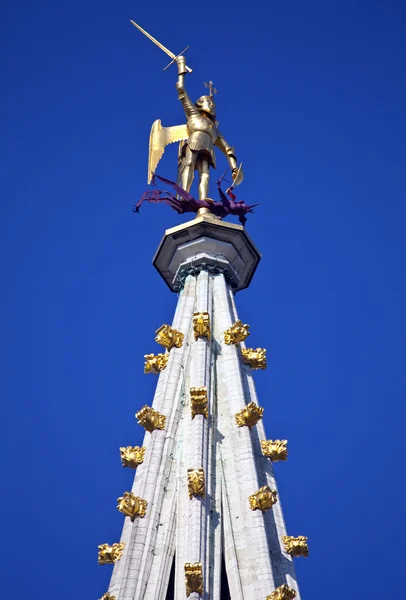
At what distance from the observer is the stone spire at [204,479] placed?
2334 cm

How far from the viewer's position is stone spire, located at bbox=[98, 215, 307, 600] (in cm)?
2334

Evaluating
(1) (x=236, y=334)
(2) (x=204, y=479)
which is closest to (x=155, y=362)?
(1) (x=236, y=334)

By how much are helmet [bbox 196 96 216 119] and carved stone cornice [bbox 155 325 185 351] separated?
11752mm

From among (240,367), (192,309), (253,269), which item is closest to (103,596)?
(240,367)

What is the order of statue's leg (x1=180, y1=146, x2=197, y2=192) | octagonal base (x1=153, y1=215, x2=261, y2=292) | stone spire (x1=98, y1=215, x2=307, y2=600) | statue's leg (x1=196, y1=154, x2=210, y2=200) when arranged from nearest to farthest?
stone spire (x1=98, y1=215, x2=307, y2=600) → octagonal base (x1=153, y1=215, x2=261, y2=292) → statue's leg (x1=196, y1=154, x2=210, y2=200) → statue's leg (x1=180, y1=146, x2=197, y2=192)

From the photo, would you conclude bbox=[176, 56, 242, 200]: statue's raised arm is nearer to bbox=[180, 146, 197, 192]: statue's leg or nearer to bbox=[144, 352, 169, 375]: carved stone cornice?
bbox=[180, 146, 197, 192]: statue's leg

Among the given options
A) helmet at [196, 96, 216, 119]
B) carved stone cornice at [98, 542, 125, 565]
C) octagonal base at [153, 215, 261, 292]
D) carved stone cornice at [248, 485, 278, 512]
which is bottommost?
carved stone cornice at [98, 542, 125, 565]

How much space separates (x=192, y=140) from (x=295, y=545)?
1809 cm

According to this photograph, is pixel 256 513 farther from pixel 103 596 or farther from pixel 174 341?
pixel 174 341

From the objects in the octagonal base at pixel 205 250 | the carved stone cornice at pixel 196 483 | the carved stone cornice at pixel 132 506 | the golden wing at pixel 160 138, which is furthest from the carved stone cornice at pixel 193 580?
the golden wing at pixel 160 138

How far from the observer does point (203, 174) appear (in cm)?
3788

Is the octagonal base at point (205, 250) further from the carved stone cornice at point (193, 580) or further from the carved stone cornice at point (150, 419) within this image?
the carved stone cornice at point (193, 580)

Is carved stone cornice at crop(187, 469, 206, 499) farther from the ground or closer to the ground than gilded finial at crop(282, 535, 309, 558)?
farther from the ground

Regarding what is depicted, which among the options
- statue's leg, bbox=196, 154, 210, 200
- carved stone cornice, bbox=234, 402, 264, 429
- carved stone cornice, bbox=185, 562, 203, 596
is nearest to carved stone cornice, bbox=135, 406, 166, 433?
carved stone cornice, bbox=234, 402, 264, 429
